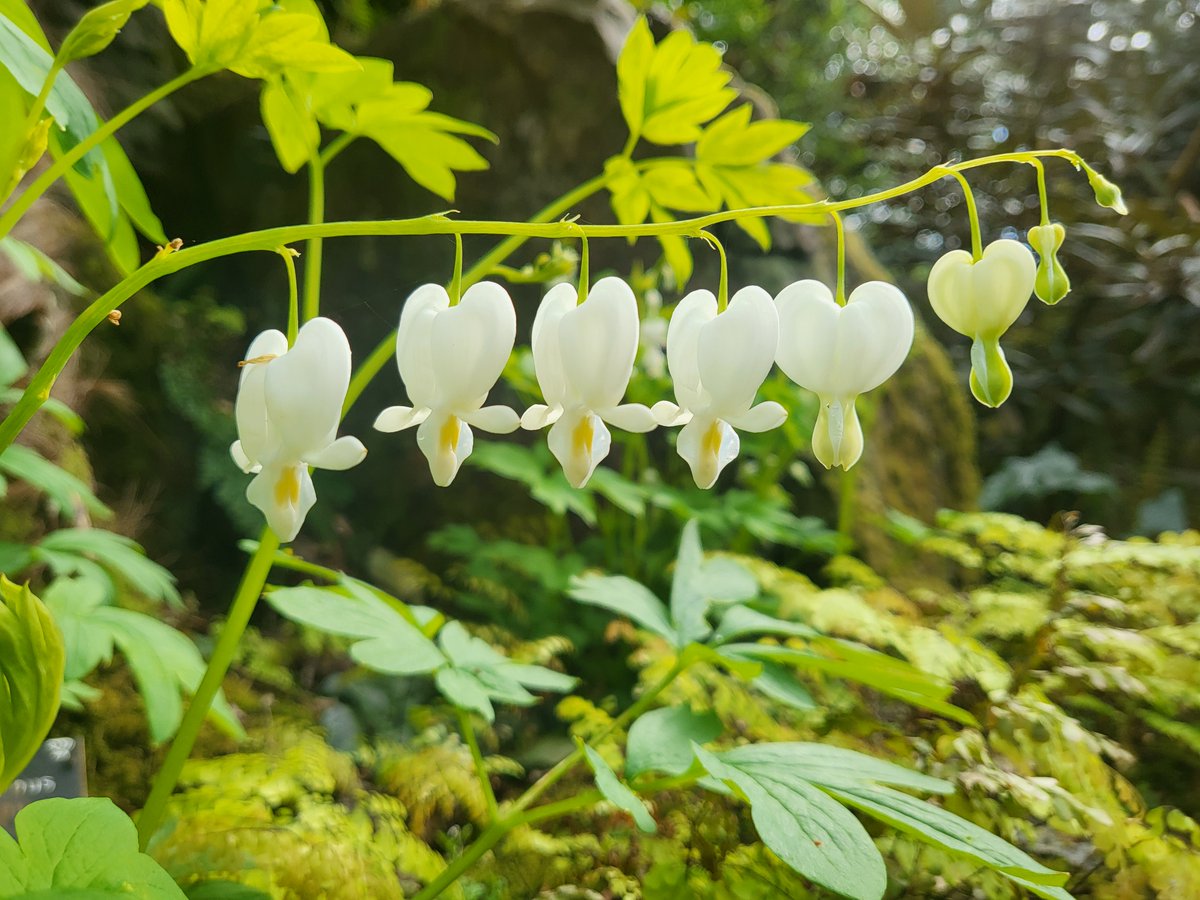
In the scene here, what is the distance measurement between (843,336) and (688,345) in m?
0.14

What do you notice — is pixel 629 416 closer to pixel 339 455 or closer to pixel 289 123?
pixel 339 455

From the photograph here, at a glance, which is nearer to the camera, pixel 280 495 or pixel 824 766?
pixel 280 495

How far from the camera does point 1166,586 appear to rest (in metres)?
1.75

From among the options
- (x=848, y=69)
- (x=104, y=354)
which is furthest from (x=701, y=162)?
(x=848, y=69)

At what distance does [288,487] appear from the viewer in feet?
2.12

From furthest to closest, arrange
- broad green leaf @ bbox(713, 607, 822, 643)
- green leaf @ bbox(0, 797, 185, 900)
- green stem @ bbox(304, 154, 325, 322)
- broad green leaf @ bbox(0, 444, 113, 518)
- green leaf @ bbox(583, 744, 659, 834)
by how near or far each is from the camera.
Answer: broad green leaf @ bbox(0, 444, 113, 518) < broad green leaf @ bbox(713, 607, 822, 643) < green stem @ bbox(304, 154, 325, 322) < green leaf @ bbox(583, 744, 659, 834) < green leaf @ bbox(0, 797, 185, 900)

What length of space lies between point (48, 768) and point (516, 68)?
3116mm

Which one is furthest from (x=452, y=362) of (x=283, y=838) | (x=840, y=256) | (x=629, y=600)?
A: (x=283, y=838)

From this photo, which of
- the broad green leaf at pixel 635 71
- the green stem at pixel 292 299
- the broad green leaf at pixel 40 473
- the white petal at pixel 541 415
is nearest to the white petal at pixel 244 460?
the green stem at pixel 292 299

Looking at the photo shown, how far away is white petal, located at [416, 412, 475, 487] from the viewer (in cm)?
67

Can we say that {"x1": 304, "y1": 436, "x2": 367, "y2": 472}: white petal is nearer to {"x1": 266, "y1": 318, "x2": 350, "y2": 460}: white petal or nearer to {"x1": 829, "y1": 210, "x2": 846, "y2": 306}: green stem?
{"x1": 266, "y1": 318, "x2": 350, "y2": 460}: white petal

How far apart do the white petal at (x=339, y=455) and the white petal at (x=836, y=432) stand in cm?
40

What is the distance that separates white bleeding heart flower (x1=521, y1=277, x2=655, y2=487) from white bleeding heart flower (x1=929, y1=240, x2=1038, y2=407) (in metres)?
0.29

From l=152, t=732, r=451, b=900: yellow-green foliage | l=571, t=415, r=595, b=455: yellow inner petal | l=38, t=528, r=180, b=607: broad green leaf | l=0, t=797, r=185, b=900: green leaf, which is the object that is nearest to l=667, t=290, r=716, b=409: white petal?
l=571, t=415, r=595, b=455: yellow inner petal
